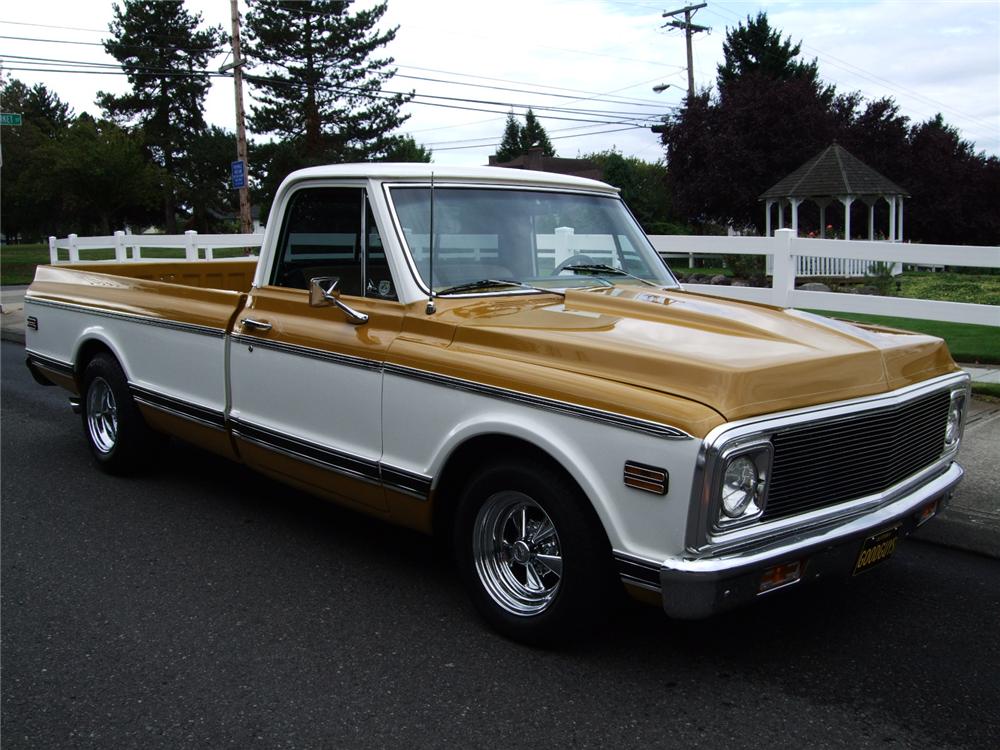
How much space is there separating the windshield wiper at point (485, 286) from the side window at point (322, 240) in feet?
1.54

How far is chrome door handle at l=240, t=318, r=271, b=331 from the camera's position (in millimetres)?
4734

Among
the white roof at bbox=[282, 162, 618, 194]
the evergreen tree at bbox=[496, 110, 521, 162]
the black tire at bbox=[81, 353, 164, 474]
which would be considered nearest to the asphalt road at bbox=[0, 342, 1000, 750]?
the black tire at bbox=[81, 353, 164, 474]

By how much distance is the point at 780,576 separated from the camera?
3217 mm

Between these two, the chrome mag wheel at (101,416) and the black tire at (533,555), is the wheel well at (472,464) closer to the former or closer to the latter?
the black tire at (533,555)

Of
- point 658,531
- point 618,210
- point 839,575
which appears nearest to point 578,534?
point 658,531

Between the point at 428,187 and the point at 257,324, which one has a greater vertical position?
the point at 428,187

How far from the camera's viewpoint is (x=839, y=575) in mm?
3439

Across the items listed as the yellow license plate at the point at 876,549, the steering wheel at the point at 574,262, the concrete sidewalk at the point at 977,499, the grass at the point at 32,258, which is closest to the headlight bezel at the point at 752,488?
the yellow license plate at the point at 876,549

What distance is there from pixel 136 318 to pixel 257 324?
139cm

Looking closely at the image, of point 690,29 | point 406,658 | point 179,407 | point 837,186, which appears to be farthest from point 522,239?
point 690,29

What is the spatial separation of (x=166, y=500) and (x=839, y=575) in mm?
3991

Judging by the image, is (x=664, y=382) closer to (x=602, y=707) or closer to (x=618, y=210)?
(x=602, y=707)

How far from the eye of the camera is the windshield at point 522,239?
4332mm

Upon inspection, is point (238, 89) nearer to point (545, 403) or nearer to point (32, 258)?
point (32, 258)
